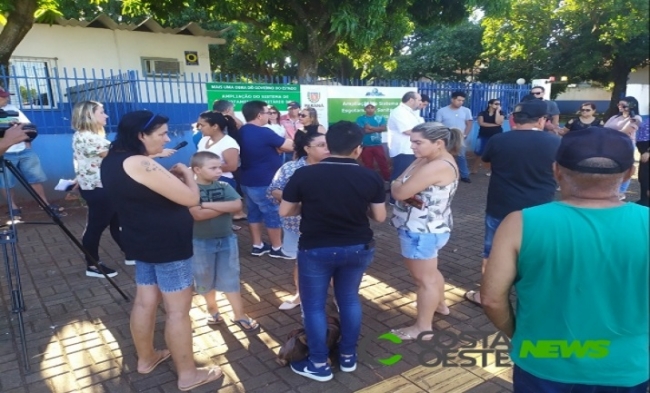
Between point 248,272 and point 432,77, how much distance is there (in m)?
20.7

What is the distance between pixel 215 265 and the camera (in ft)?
10.7

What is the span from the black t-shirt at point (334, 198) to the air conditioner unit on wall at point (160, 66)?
1194 cm

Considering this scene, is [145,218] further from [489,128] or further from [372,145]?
[489,128]

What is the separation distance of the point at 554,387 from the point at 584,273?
0.44 meters

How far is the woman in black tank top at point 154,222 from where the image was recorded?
7.75ft

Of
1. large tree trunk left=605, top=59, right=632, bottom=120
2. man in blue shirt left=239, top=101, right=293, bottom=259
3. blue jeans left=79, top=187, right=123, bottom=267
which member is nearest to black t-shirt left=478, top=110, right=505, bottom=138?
man in blue shirt left=239, top=101, right=293, bottom=259

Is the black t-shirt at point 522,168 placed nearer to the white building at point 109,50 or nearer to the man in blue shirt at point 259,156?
the man in blue shirt at point 259,156

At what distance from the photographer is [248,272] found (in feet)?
15.0

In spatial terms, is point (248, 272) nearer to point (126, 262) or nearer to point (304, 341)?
point (126, 262)

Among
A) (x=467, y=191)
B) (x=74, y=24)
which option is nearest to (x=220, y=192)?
(x=467, y=191)

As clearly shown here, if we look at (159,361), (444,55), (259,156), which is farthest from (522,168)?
(444,55)

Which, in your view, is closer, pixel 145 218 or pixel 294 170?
pixel 145 218
